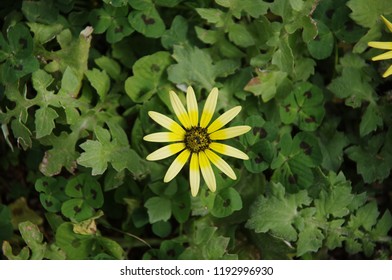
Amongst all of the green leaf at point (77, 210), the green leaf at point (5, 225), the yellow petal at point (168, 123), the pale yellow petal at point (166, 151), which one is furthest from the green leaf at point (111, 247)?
the yellow petal at point (168, 123)

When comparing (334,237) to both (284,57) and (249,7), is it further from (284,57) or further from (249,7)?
(249,7)

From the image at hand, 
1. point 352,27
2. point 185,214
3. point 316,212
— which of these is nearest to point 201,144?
point 185,214

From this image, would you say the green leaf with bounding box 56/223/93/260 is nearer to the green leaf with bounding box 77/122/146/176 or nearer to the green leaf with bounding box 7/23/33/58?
the green leaf with bounding box 77/122/146/176

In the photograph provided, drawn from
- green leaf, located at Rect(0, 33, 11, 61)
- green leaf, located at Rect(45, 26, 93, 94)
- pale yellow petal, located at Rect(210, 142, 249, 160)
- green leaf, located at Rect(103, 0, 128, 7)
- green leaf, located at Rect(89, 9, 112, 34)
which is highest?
green leaf, located at Rect(103, 0, 128, 7)

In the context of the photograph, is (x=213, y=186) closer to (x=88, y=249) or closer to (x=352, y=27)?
(x=88, y=249)

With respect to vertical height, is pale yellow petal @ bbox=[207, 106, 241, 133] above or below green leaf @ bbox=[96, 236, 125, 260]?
above

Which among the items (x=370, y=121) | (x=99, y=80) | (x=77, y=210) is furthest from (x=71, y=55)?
(x=370, y=121)

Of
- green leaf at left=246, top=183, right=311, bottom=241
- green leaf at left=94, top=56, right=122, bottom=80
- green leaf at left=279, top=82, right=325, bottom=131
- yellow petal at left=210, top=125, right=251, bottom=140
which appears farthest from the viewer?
green leaf at left=94, top=56, right=122, bottom=80

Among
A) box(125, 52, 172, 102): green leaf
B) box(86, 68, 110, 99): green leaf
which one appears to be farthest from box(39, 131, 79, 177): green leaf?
box(125, 52, 172, 102): green leaf
